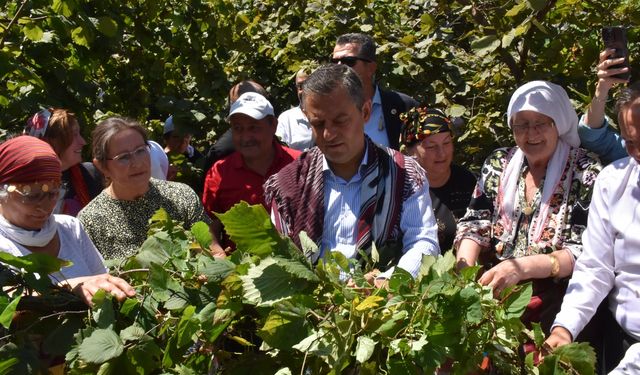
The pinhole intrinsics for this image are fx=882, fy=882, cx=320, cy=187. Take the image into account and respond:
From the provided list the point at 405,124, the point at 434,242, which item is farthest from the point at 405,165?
the point at 405,124

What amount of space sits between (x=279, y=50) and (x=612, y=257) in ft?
13.2

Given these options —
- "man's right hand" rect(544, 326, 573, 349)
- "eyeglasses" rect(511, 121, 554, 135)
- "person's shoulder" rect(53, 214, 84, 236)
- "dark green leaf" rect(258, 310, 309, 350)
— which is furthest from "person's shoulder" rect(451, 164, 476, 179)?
"dark green leaf" rect(258, 310, 309, 350)

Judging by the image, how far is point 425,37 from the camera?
609 centimetres

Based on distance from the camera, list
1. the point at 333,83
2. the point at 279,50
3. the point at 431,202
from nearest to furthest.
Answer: the point at 333,83
the point at 431,202
the point at 279,50

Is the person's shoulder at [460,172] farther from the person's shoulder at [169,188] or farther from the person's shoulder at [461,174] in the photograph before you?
the person's shoulder at [169,188]

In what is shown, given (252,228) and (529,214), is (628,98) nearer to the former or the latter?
(529,214)

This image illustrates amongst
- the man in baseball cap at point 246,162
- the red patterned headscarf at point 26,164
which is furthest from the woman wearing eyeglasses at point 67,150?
the red patterned headscarf at point 26,164

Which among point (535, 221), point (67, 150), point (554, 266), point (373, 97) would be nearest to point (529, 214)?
point (535, 221)

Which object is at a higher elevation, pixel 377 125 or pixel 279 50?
pixel 279 50

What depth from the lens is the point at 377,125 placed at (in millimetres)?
4895

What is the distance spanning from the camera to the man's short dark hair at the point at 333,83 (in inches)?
127

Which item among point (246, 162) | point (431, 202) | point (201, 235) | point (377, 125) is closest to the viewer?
point (201, 235)

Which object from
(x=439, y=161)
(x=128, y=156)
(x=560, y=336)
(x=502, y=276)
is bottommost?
(x=560, y=336)

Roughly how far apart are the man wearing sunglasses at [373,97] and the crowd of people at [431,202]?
18.5 inches
